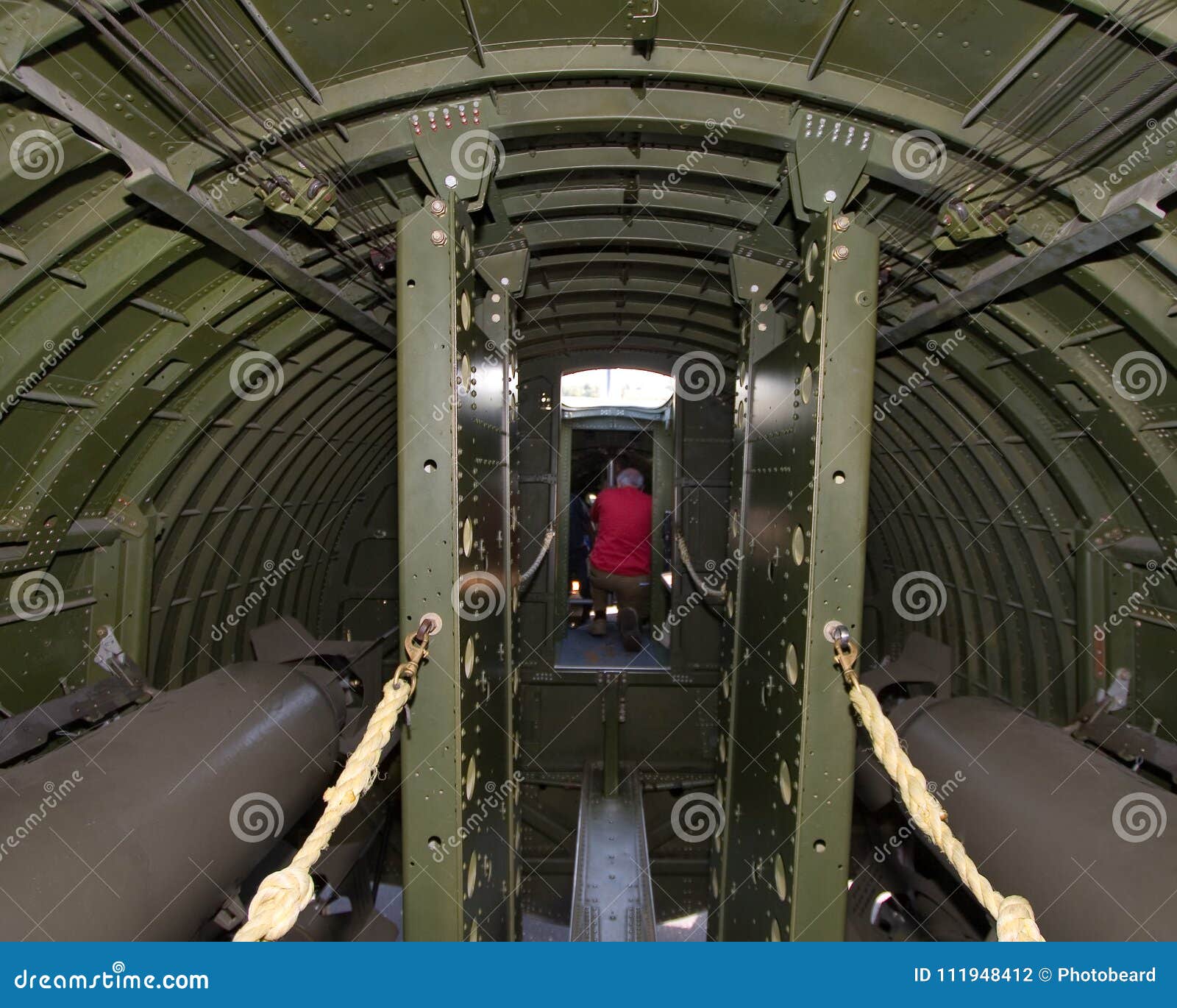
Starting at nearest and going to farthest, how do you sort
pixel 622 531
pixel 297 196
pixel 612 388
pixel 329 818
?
1. pixel 329 818
2. pixel 297 196
3. pixel 622 531
4. pixel 612 388

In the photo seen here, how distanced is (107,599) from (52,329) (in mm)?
2690

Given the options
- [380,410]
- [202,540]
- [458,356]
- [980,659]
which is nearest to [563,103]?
[458,356]

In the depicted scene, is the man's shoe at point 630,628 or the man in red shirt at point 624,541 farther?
the man's shoe at point 630,628

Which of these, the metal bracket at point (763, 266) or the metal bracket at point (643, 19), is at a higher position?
the metal bracket at point (643, 19)

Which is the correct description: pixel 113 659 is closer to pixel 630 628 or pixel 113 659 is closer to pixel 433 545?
pixel 433 545

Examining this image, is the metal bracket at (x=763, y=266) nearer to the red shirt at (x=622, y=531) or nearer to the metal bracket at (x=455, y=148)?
the metal bracket at (x=455, y=148)

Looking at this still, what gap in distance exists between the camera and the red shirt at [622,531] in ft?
32.6

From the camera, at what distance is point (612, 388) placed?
40.8ft

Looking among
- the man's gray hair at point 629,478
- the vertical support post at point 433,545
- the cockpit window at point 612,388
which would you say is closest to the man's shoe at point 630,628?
the man's gray hair at point 629,478

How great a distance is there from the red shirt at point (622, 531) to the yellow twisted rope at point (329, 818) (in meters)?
7.12

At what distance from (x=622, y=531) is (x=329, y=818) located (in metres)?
7.79

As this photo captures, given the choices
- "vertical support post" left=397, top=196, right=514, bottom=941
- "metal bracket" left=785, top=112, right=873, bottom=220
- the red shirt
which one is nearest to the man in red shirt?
the red shirt

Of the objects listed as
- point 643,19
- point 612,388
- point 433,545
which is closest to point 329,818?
point 433,545

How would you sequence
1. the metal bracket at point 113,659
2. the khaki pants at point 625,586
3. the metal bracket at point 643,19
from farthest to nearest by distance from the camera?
the khaki pants at point 625,586, the metal bracket at point 113,659, the metal bracket at point 643,19
